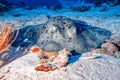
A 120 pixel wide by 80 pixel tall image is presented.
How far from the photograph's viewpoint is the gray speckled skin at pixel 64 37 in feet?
17.2

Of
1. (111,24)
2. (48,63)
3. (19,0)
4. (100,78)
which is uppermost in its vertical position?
(19,0)

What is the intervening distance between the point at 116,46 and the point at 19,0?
1348 cm

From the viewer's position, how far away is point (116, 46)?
573cm

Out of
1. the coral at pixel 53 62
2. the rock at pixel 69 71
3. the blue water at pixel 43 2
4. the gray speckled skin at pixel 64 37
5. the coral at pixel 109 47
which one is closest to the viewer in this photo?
the rock at pixel 69 71

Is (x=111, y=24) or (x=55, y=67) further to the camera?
(x=111, y=24)

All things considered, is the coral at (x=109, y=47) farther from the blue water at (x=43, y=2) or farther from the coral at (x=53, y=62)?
the blue water at (x=43, y=2)

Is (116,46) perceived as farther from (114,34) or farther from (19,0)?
(19,0)

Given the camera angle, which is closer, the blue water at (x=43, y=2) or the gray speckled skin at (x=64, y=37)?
the gray speckled skin at (x=64, y=37)

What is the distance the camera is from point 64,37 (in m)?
5.47

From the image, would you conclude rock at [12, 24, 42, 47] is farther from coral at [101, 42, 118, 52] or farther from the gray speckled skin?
coral at [101, 42, 118, 52]

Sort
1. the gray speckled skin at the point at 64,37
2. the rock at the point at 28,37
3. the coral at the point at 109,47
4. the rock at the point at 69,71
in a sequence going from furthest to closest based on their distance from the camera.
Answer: the rock at the point at 28,37
the coral at the point at 109,47
the gray speckled skin at the point at 64,37
the rock at the point at 69,71

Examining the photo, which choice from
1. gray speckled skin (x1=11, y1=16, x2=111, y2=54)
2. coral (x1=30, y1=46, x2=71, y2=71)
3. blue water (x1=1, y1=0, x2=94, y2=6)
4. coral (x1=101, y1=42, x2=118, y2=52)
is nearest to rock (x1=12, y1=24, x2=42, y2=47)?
gray speckled skin (x1=11, y1=16, x2=111, y2=54)

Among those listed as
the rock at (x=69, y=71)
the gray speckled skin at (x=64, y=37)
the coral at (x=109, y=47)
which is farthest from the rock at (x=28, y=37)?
the coral at (x=109, y=47)

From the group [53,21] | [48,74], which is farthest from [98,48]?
[48,74]
